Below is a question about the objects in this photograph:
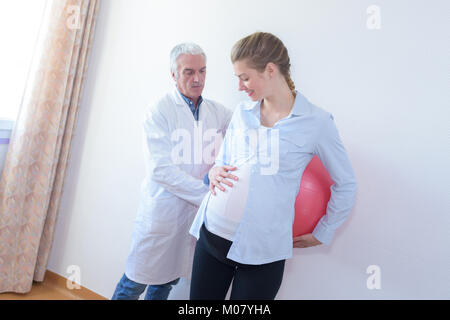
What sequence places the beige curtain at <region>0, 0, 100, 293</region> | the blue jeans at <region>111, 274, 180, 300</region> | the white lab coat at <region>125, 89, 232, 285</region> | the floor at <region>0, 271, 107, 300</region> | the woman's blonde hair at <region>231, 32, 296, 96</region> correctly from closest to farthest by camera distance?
the woman's blonde hair at <region>231, 32, 296, 96</region> < the white lab coat at <region>125, 89, 232, 285</region> < the blue jeans at <region>111, 274, 180, 300</region> < the beige curtain at <region>0, 0, 100, 293</region> < the floor at <region>0, 271, 107, 300</region>

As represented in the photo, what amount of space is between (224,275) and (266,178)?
1.30 ft

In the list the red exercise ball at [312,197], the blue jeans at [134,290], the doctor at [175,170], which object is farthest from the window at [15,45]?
the red exercise ball at [312,197]

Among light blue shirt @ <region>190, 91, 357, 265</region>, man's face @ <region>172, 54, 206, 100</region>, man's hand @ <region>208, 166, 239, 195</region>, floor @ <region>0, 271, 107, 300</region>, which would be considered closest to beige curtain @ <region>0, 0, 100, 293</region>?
floor @ <region>0, 271, 107, 300</region>

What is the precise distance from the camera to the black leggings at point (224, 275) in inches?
45.9

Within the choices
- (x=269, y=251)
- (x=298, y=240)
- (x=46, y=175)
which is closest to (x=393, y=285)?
(x=298, y=240)

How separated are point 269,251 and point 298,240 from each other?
18 cm

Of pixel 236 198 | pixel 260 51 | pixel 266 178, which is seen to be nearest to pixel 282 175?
pixel 266 178

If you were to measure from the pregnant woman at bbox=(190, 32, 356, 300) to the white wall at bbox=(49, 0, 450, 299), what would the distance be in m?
0.26

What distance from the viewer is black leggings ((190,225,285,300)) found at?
117 cm

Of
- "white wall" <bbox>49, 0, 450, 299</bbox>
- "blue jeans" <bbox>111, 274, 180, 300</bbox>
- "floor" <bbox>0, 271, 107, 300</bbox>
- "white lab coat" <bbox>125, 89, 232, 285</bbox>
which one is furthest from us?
"floor" <bbox>0, 271, 107, 300</bbox>

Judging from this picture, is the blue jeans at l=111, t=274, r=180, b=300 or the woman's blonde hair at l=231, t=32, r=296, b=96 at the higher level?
the woman's blonde hair at l=231, t=32, r=296, b=96

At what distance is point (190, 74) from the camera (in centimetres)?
152

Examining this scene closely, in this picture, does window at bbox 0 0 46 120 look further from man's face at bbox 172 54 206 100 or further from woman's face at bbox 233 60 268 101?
woman's face at bbox 233 60 268 101

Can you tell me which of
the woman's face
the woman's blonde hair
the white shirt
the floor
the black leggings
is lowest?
the floor
